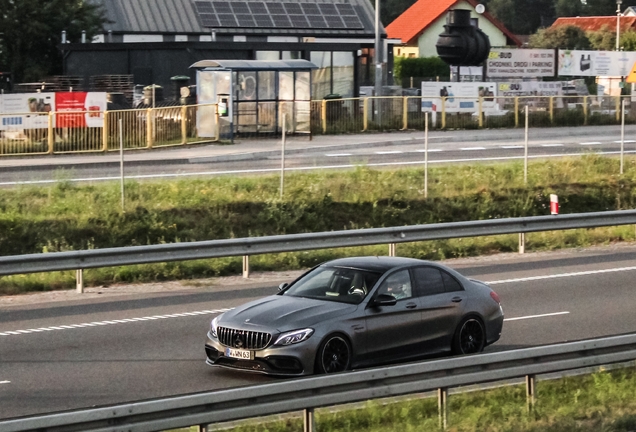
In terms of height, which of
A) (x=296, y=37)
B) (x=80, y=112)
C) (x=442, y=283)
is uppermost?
(x=296, y=37)

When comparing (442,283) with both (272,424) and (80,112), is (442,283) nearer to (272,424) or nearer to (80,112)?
(272,424)

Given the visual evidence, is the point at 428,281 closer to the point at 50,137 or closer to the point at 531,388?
the point at 531,388

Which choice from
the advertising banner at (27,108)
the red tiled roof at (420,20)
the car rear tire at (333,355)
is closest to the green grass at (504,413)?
the car rear tire at (333,355)

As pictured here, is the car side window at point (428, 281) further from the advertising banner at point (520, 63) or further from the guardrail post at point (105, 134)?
the advertising banner at point (520, 63)

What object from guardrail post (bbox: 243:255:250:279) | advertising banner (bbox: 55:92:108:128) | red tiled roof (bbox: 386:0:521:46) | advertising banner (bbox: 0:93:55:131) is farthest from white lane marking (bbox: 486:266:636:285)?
red tiled roof (bbox: 386:0:521:46)

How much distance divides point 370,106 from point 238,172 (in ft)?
48.0

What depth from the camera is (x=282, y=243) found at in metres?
18.6

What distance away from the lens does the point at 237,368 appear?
11938 mm

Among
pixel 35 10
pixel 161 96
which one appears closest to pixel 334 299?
pixel 161 96

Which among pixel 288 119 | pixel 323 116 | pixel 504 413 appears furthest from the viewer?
pixel 323 116

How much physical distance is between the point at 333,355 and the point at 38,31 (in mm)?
41165

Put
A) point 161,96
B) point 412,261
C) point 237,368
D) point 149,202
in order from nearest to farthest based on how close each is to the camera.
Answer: point 237,368, point 412,261, point 149,202, point 161,96

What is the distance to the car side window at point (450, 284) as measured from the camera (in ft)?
43.8

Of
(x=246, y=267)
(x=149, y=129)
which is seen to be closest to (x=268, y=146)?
(x=149, y=129)
